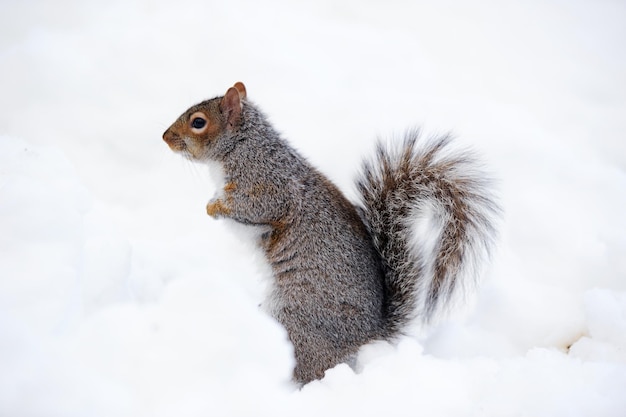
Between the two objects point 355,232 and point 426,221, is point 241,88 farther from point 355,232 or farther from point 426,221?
point 426,221

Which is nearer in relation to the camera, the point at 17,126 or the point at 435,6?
the point at 17,126

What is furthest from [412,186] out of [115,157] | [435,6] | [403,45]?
[435,6]

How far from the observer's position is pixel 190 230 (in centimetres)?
226

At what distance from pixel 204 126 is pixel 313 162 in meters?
0.56

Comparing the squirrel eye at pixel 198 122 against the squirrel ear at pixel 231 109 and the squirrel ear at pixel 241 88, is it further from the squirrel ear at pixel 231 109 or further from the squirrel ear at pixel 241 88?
the squirrel ear at pixel 241 88

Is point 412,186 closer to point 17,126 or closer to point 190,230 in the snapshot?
point 190,230

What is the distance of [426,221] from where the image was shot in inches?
72.0

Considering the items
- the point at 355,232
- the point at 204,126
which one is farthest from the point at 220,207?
the point at 355,232

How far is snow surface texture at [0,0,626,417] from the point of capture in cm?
133

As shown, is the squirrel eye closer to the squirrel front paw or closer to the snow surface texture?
the squirrel front paw

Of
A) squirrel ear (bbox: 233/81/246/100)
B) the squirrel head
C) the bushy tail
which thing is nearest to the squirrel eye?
the squirrel head

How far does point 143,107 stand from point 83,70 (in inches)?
15.4

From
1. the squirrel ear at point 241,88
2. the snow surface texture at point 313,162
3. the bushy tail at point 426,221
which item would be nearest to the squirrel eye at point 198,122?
the squirrel ear at point 241,88

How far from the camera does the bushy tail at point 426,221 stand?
172 centimetres
